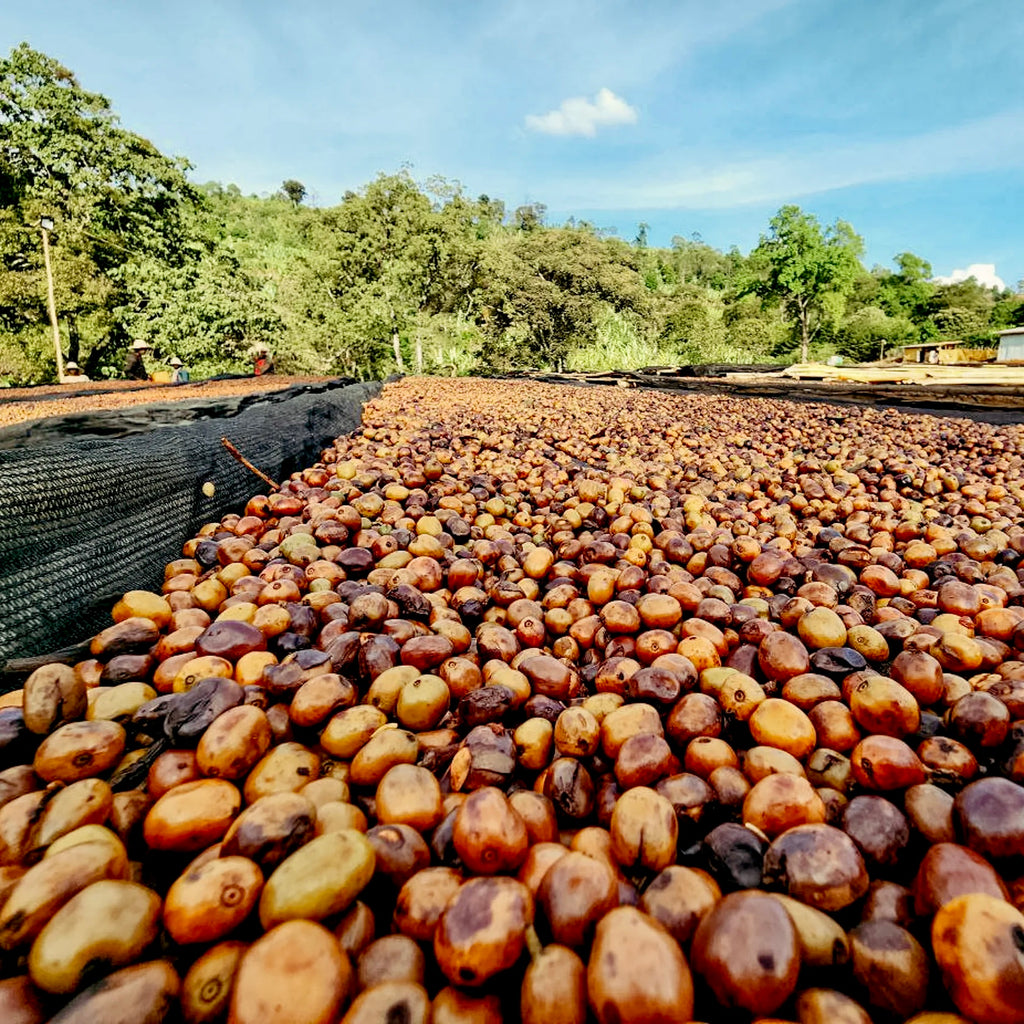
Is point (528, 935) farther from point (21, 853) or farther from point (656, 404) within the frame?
point (656, 404)

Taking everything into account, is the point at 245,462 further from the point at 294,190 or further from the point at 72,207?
the point at 294,190

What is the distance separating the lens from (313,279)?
25125 mm

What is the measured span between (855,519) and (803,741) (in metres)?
2.09

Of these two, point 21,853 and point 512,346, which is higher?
point 512,346

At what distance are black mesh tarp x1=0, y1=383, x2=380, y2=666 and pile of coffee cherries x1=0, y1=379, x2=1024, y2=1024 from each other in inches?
5.6

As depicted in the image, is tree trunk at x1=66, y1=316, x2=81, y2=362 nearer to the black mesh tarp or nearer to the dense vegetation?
the dense vegetation

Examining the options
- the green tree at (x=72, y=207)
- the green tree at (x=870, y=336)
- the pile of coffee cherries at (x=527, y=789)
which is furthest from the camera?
the green tree at (x=870, y=336)

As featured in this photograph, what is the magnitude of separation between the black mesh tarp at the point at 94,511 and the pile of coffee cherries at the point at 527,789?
0.47 ft

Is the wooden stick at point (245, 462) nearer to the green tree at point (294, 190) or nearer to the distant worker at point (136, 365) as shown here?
the distant worker at point (136, 365)

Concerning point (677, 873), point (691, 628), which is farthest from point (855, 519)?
point (677, 873)

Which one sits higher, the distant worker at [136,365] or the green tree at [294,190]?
the green tree at [294,190]

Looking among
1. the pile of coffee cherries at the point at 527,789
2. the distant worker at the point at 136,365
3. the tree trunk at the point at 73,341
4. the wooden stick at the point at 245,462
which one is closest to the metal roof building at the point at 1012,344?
the pile of coffee cherries at the point at 527,789

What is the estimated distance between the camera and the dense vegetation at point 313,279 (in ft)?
65.4

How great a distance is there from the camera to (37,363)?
19.9 meters
